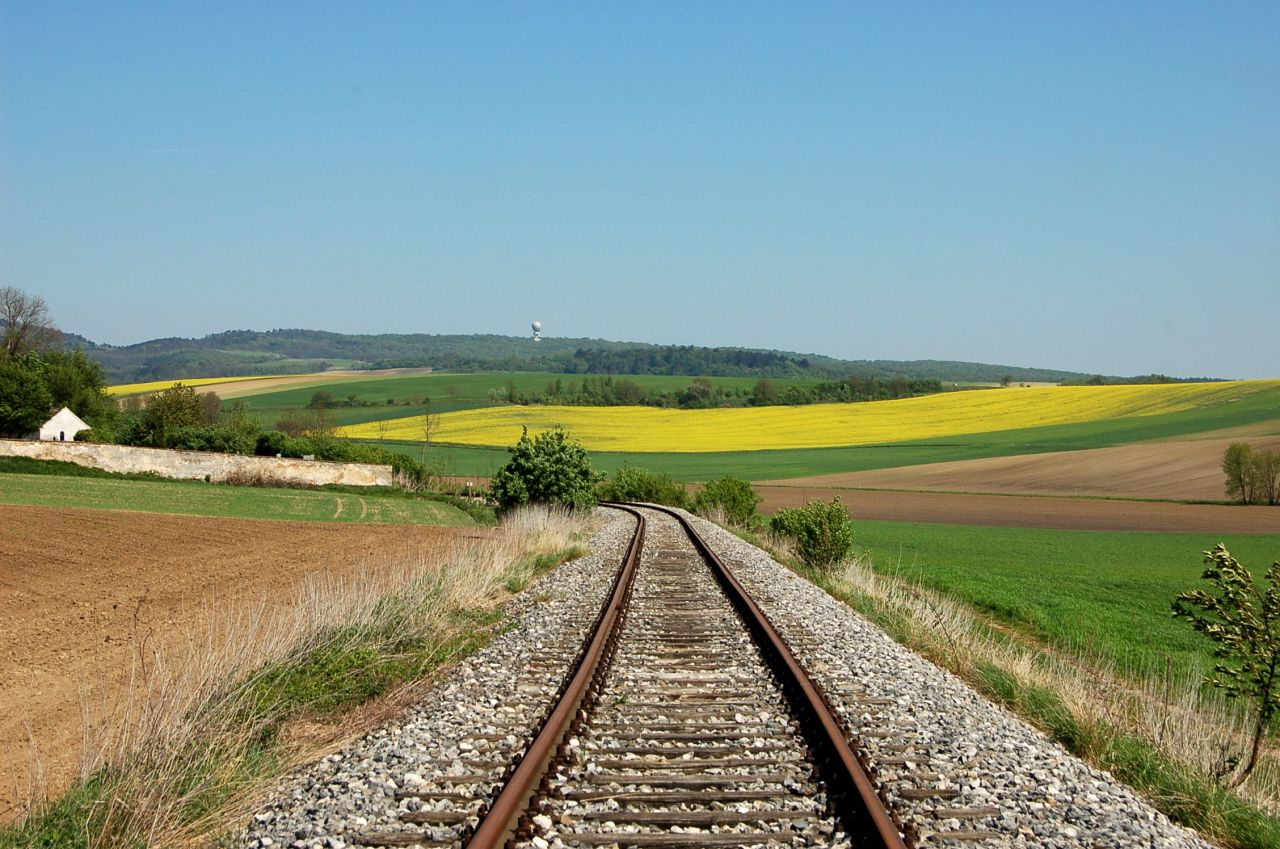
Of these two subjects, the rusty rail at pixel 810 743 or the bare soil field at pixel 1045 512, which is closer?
the rusty rail at pixel 810 743

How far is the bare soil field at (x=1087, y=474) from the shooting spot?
59156 mm

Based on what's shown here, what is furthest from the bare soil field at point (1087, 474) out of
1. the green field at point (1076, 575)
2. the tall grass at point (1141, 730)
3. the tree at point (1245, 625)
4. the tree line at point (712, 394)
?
the tree at point (1245, 625)

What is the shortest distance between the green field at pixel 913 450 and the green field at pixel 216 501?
20.8m

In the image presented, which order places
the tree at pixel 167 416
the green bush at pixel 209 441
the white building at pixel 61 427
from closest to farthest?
the green bush at pixel 209 441, the white building at pixel 61 427, the tree at pixel 167 416

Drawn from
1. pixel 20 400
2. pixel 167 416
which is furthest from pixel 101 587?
pixel 167 416

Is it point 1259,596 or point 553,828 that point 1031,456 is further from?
point 553,828

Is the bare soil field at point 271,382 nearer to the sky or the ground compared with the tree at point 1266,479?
nearer to the sky

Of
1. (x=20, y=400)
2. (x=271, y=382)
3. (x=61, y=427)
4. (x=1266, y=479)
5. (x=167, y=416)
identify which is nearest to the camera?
(x=1266, y=479)

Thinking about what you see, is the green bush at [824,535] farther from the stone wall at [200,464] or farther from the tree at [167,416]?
the tree at [167,416]

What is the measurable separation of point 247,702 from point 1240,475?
58.2m

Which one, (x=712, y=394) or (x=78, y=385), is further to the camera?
(x=712, y=394)

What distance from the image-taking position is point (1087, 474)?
63469 millimetres

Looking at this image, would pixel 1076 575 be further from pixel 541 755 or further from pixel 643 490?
pixel 643 490

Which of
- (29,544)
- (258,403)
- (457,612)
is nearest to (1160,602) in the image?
(457,612)
